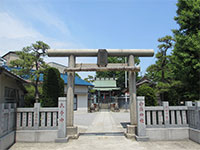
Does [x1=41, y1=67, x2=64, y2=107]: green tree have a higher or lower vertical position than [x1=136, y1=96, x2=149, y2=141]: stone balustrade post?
higher

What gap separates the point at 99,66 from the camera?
7.47 meters

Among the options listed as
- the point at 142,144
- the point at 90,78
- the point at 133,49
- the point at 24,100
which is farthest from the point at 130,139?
the point at 90,78

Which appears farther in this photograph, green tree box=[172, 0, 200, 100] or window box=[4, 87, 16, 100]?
green tree box=[172, 0, 200, 100]

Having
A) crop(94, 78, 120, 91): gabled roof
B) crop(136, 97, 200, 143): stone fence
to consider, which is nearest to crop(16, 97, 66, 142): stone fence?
crop(136, 97, 200, 143): stone fence

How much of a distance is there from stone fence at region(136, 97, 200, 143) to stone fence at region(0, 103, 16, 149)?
5.21m

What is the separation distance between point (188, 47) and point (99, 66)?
19.8 ft

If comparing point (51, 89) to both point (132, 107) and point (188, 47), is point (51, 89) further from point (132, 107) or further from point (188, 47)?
point (188, 47)

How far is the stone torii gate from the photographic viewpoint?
7176 millimetres

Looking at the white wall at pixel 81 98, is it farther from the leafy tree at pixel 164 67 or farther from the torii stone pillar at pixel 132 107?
the torii stone pillar at pixel 132 107

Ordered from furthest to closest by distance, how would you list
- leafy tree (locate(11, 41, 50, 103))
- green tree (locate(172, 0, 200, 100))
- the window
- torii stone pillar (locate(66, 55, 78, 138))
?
leafy tree (locate(11, 41, 50, 103))
green tree (locate(172, 0, 200, 100))
the window
torii stone pillar (locate(66, 55, 78, 138))

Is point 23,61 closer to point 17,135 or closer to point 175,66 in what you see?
point 17,135

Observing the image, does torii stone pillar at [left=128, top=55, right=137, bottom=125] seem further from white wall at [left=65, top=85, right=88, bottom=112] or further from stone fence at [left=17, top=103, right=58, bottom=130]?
white wall at [left=65, top=85, right=88, bottom=112]

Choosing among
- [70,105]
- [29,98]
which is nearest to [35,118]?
[70,105]

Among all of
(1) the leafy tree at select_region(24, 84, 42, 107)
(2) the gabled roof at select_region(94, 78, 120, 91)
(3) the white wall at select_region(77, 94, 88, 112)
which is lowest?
(3) the white wall at select_region(77, 94, 88, 112)
